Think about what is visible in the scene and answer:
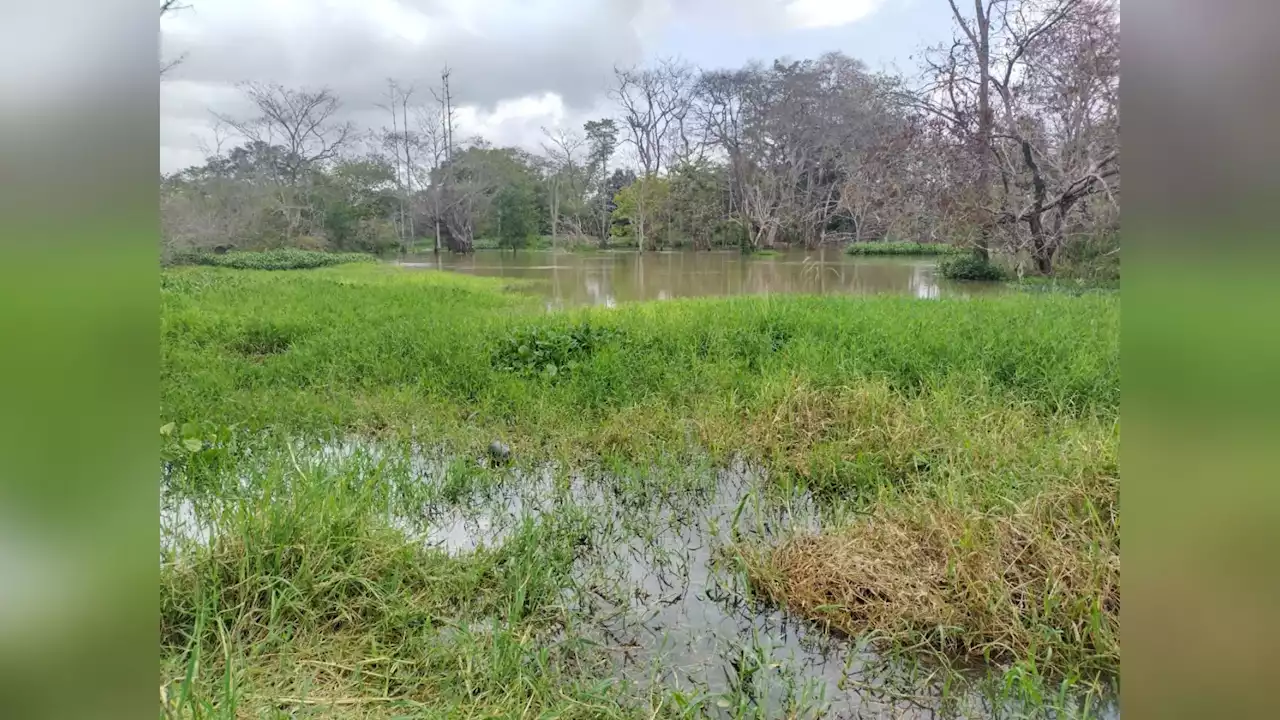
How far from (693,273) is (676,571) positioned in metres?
5.60

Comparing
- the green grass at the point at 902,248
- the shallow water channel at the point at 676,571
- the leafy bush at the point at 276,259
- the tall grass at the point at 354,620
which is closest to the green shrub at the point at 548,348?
the shallow water channel at the point at 676,571

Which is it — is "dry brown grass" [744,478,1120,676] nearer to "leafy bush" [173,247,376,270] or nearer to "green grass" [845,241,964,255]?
"green grass" [845,241,964,255]

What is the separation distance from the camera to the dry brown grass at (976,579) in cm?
133

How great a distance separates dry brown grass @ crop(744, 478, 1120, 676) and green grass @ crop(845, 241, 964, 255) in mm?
4943

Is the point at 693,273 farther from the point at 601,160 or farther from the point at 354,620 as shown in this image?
the point at 354,620

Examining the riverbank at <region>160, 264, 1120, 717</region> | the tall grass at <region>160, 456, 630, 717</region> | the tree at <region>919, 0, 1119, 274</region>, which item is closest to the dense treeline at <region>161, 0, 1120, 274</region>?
the tree at <region>919, 0, 1119, 274</region>

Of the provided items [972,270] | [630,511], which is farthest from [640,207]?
[630,511]

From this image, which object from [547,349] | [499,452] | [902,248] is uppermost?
[902,248]

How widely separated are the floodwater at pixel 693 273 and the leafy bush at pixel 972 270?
5.7 inches

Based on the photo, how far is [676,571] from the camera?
1690mm

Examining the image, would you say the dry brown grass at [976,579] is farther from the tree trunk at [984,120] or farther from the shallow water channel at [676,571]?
the tree trunk at [984,120]
